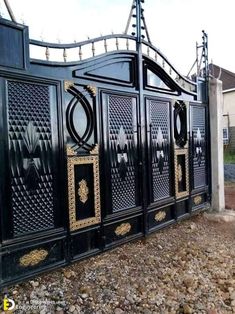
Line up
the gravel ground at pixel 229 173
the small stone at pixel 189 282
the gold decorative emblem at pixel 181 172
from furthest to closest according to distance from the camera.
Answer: the gravel ground at pixel 229 173 → the gold decorative emblem at pixel 181 172 → the small stone at pixel 189 282

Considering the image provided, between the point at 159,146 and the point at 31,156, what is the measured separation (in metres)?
1.98

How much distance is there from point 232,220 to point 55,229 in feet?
10.9

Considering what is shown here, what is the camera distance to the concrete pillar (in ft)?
18.0

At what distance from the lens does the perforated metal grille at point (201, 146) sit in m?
5.10

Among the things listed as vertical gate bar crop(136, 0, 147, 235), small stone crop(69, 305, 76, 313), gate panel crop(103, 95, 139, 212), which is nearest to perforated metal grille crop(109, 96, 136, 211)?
gate panel crop(103, 95, 139, 212)

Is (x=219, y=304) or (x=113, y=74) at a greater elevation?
(x=113, y=74)

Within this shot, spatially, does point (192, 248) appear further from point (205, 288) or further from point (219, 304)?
point (219, 304)

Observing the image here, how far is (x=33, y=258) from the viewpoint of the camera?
279 centimetres

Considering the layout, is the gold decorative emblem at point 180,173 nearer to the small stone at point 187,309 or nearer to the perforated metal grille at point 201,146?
the perforated metal grille at point 201,146

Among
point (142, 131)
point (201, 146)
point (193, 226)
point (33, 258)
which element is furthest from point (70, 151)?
point (201, 146)

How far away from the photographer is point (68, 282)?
2.86 metres

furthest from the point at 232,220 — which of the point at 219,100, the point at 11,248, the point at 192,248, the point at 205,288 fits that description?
the point at 11,248

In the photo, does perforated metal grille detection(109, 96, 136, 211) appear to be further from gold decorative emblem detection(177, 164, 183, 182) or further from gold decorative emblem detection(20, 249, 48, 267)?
gold decorative emblem detection(177, 164, 183, 182)

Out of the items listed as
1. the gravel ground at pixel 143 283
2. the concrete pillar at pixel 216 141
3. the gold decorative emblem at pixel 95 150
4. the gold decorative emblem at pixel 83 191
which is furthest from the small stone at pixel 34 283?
the concrete pillar at pixel 216 141
